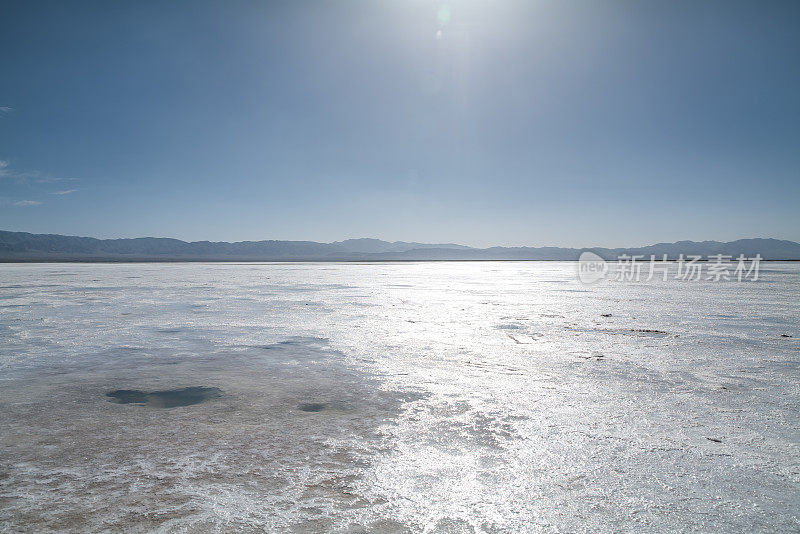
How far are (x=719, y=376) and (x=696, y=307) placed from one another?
20.0ft

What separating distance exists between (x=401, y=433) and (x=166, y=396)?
1.87 m

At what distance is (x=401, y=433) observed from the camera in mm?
2553

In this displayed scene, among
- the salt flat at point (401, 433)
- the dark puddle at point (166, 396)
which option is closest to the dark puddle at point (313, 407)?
the salt flat at point (401, 433)

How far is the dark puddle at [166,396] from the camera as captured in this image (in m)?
3.10

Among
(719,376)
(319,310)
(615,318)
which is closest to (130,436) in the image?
(719,376)

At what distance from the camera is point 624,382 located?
3.59 m

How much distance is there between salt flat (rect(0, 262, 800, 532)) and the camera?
1.75 metres

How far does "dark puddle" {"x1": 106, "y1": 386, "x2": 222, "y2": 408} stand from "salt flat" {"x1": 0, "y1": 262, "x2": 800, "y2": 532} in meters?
0.03
